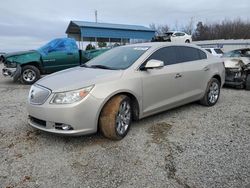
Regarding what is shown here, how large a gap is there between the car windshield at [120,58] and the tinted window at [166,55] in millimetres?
230

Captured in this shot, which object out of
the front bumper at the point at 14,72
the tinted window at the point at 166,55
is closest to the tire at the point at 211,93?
the tinted window at the point at 166,55

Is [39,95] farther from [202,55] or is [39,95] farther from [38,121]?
[202,55]

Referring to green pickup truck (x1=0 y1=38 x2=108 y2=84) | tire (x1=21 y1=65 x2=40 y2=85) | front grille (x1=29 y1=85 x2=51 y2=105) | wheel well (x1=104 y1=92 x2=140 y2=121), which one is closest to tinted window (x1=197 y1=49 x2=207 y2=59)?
wheel well (x1=104 y1=92 x2=140 y2=121)

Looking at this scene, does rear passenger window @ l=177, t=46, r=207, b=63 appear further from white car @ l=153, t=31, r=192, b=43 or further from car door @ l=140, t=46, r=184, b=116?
white car @ l=153, t=31, r=192, b=43

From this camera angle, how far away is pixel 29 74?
10719 millimetres

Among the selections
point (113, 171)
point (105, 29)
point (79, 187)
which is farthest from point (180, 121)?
point (105, 29)

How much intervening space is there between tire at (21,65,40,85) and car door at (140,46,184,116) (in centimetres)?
677

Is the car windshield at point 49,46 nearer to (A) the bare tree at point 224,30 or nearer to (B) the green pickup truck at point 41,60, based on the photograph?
(B) the green pickup truck at point 41,60

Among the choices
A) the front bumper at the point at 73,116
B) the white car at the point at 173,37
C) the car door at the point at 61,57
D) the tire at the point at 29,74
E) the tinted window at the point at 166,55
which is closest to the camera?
the front bumper at the point at 73,116

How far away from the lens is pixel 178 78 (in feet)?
18.0

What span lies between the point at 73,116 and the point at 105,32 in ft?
87.5

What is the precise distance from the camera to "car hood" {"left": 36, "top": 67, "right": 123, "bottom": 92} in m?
4.07

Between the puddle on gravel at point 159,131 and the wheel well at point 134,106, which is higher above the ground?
the wheel well at point 134,106

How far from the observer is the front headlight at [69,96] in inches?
155
